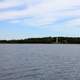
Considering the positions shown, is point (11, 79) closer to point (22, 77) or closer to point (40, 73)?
point (22, 77)

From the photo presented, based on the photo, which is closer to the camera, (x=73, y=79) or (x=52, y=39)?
(x=73, y=79)

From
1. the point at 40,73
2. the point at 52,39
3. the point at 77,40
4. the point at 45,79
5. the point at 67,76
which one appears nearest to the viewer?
the point at 45,79

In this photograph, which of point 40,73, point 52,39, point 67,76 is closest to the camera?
point 67,76

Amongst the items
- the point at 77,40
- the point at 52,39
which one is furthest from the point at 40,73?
the point at 52,39

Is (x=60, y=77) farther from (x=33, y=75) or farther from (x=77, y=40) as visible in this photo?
(x=77, y=40)

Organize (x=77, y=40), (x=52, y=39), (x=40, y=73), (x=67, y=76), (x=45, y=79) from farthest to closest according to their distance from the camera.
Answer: (x=52, y=39) < (x=77, y=40) < (x=40, y=73) < (x=67, y=76) < (x=45, y=79)

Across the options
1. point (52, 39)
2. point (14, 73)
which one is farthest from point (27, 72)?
point (52, 39)

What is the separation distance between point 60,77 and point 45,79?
2195 mm

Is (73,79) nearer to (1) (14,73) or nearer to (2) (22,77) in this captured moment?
(2) (22,77)

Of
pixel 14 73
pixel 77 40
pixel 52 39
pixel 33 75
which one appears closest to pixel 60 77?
pixel 33 75

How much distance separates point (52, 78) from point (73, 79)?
205 cm

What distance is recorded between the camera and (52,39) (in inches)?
7111

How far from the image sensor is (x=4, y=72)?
114ft

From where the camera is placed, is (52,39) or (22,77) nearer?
(22,77)
